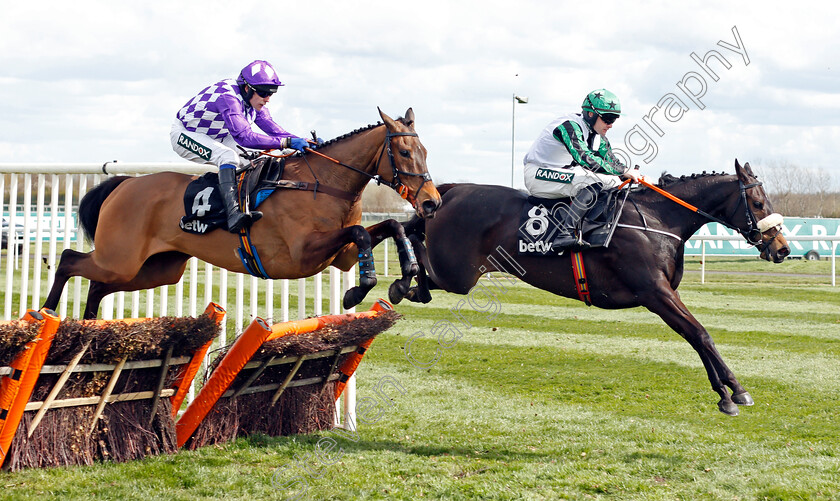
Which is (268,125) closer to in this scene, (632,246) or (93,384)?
(93,384)

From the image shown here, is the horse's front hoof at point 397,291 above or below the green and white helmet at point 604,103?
below

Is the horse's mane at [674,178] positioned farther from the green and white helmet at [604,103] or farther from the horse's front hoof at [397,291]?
the horse's front hoof at [397,291]

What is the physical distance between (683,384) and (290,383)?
4177 mm

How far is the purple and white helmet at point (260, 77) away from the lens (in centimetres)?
530

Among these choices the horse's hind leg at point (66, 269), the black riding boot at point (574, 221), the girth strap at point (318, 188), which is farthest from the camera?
the black riding boot at point (574, 221)

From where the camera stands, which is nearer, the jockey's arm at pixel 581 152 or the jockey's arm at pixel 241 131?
the jockey's arm at pixel 241 131

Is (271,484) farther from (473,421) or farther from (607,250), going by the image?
(607,250)

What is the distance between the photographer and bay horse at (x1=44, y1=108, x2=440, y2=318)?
495 centimetres

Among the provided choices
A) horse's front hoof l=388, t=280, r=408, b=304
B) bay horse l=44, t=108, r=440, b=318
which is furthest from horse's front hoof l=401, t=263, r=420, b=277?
horse's front hoof l=388, t=280, r=408, b=304

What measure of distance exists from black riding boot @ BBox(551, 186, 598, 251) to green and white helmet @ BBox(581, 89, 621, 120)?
551 mm

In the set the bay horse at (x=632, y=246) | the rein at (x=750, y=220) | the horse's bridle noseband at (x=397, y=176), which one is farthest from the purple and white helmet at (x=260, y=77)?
the rein at (x=750, y=220)

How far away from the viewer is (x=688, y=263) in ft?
83.4

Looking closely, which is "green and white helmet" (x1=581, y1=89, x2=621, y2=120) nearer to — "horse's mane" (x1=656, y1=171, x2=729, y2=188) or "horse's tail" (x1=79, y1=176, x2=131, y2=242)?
"horse's mane" (x1=656, y1=171, x2=729, y2=188)

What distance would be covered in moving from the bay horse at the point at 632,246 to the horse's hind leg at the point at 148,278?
1.61 m
